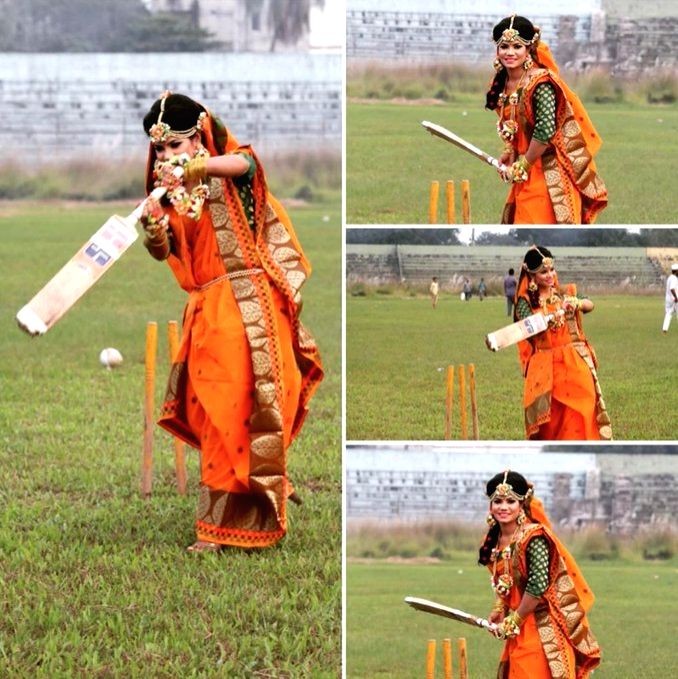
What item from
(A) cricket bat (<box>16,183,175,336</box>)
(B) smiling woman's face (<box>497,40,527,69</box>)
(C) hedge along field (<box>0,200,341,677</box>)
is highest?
(B) smiling woman's face (<box>497,40,527,69</box>)

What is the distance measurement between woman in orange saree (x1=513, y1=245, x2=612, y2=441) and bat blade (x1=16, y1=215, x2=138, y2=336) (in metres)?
1.48

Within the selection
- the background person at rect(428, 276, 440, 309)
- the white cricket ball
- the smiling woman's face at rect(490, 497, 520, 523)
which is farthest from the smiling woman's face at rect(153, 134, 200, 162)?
the white cricket ball

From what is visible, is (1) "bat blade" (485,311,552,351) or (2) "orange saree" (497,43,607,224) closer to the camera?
(1) "bat blade" (485,311,552,351)

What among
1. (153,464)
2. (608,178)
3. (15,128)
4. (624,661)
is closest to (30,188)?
(15,128)

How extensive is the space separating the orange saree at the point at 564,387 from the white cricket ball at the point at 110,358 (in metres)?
3.09

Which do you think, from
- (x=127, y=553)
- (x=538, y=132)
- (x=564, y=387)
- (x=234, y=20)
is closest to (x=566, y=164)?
(x=538, y=132)

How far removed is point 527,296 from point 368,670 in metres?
1.33

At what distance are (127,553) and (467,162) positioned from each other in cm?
180

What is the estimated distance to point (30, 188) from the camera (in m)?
12.3

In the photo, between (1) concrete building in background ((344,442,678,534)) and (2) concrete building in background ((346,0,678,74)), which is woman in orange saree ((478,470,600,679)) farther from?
(2) concrete building in background ((346,0,678,74))

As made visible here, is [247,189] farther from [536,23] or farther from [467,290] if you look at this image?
[536,23]

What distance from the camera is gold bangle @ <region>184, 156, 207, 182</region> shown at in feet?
18.5

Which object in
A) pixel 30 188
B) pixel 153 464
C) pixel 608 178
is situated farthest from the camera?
pixel 30 188

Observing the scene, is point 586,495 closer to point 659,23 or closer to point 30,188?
point 659,23
